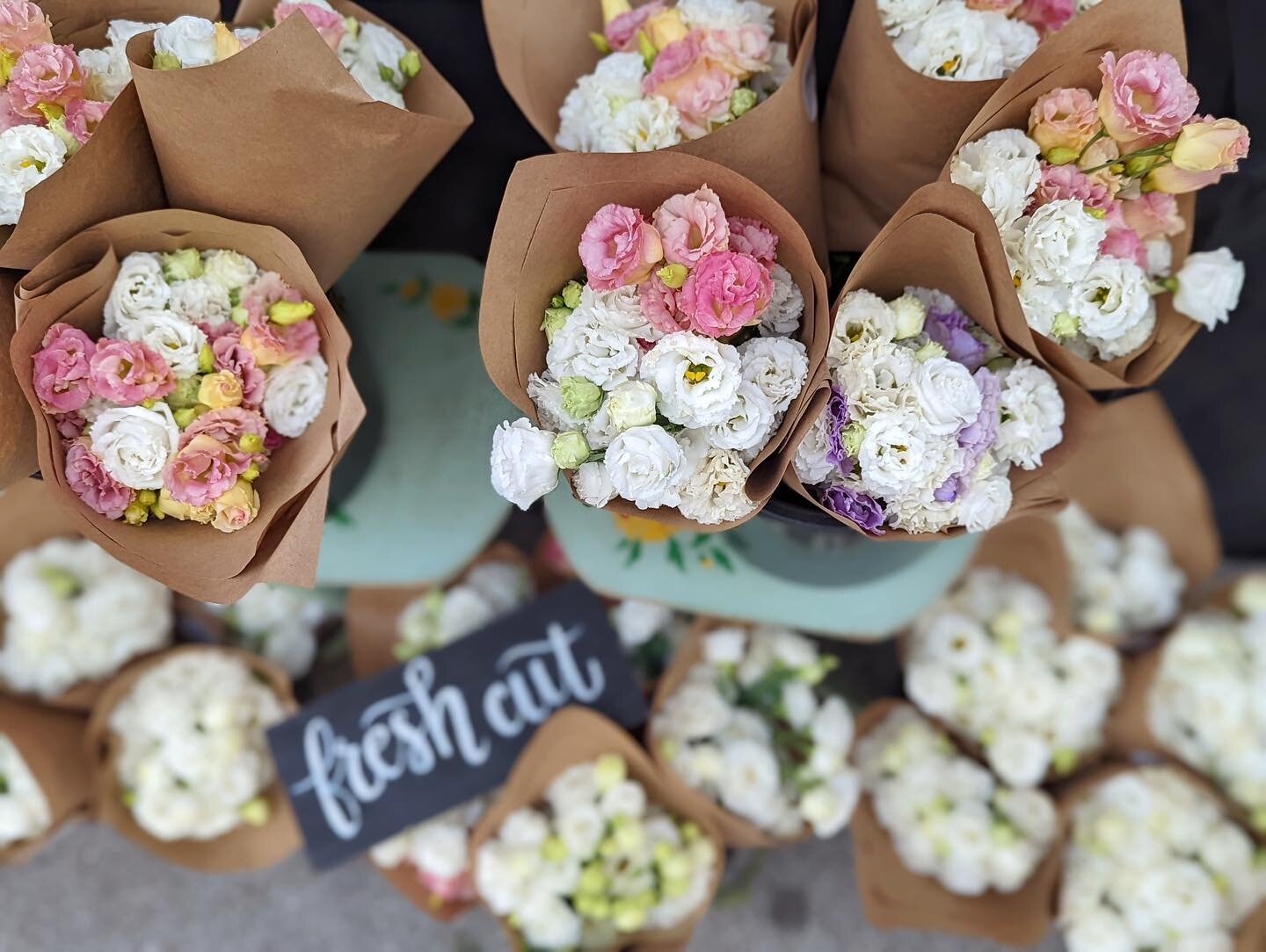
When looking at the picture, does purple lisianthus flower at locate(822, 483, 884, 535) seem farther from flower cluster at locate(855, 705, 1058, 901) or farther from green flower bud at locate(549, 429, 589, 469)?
flower cluster at locate(855, 705, 1058, 901)

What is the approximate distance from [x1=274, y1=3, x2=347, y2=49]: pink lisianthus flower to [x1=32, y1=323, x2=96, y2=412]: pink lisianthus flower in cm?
29

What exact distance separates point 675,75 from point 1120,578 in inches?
38.6

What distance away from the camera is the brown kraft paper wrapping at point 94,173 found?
0.63 m

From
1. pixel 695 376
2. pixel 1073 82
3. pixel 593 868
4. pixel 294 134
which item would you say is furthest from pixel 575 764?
pixel 1073 82

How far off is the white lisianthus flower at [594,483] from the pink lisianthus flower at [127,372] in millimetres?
320

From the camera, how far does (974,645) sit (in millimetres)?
1171

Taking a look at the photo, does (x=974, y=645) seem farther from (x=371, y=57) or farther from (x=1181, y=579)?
(x=371, y=57)

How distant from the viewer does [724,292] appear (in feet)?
1.87

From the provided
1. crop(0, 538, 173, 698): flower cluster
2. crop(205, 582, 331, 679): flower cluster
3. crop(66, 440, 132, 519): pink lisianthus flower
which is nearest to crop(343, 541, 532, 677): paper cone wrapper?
crop(205, 582, 331, 679): flower cluster

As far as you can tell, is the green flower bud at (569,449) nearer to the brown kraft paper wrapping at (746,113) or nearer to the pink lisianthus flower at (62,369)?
the brown kraft paper wrapping at (746,113)

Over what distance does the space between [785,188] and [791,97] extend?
7cm

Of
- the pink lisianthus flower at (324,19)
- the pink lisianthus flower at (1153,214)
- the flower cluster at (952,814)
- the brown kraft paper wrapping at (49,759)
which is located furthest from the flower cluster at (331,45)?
the flower cluster at (952,814)

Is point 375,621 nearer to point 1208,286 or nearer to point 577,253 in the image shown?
point 577,253

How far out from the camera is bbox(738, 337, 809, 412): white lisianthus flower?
0.60 meters
